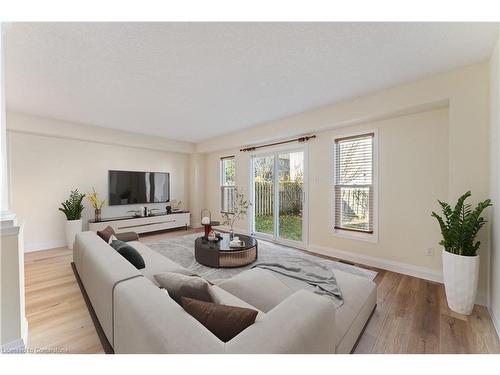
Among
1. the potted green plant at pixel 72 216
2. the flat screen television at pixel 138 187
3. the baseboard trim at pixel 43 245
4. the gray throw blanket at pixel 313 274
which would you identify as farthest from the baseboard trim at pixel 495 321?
the baseboard trim at pixel 43 245

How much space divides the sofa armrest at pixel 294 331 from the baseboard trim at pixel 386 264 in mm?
2376

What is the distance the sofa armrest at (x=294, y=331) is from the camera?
0.90 meters

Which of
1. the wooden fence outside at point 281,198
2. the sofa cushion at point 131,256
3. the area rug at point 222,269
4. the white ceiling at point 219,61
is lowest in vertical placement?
the area rug at point 222,269

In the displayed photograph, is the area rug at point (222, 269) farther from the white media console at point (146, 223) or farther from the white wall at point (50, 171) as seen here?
the white wall at point (50, 171)

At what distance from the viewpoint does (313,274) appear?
2.47 metres

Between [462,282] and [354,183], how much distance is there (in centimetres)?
181

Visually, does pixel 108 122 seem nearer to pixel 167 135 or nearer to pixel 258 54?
pixel 167 135

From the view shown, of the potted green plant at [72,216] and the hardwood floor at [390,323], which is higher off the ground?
the potted green plant at [72,216]

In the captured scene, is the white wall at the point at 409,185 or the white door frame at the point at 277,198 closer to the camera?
the white wall at the point at 409,185

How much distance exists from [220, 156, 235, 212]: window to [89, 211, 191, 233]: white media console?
44.1 inches

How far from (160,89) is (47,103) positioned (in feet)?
6.49
